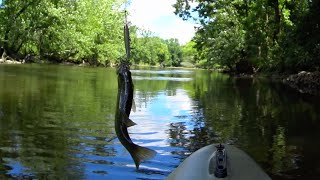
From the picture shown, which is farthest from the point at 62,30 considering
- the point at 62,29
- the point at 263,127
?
the point at 263,127

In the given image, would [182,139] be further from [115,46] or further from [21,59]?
[115,46]

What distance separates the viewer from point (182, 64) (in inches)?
6978

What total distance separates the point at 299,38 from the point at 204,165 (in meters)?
25.9

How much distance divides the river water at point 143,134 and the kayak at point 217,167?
844mm

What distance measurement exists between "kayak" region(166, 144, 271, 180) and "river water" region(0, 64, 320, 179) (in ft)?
2.77

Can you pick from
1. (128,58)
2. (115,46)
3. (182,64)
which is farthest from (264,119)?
(182,64)

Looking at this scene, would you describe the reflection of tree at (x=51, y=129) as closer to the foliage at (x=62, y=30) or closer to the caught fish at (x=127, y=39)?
the caught fish at (x=127, y=39)

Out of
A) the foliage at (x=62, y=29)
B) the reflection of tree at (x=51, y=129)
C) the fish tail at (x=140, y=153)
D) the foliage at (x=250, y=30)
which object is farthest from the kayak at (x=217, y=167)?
the foliage at (x=62, y=29)

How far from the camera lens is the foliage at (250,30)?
124 ft

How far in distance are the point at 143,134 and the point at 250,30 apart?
39217 millimetres

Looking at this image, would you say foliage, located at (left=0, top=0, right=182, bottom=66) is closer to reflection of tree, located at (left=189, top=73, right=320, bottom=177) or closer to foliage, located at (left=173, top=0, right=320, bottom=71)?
foliage, located at (left=173, top=0, right=320, bottom=71)

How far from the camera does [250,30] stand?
48688mm

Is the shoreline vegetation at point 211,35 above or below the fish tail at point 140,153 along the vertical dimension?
above

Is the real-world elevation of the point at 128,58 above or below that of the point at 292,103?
above
